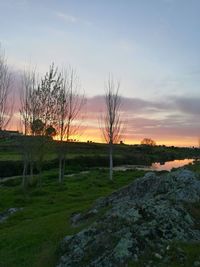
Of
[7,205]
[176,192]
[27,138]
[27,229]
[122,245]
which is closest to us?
[122,245]

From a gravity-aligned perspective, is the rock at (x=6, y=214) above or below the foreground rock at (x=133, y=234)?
below

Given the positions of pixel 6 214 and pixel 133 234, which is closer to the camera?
pixel 133 234

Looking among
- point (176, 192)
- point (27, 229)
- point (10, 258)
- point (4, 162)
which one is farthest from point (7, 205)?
point (4, 162)

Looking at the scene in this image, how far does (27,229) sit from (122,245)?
7084mm

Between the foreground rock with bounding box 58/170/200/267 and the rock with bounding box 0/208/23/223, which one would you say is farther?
the rock with bounding box 0/208/23/223

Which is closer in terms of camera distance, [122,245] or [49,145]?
[122,245]

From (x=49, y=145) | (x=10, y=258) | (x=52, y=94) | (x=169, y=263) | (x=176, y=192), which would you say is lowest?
(x=10, y=258)

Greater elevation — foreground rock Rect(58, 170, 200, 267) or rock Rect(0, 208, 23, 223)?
foreground rock Rect(58, 170, 200, 267)

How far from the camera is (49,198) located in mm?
25719

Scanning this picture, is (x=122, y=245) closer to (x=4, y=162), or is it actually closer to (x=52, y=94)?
(x=52, y=94)

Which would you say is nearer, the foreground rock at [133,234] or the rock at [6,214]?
the foreground rock at [133,234]

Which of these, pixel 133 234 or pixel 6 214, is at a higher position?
pixel 133 234

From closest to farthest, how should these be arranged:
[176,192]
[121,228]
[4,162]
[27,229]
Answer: [121,228]
[176,192]
[27,229]
[4,162]

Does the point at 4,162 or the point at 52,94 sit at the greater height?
the point at 52,94
